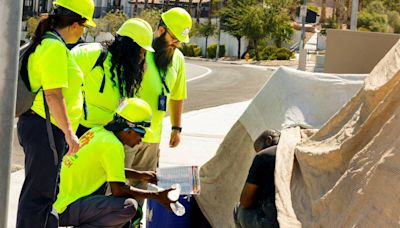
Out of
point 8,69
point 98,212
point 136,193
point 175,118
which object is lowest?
point 98,212

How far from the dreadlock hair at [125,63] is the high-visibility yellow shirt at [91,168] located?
60cm

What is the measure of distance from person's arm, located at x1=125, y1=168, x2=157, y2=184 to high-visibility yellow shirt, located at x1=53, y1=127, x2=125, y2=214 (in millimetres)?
394

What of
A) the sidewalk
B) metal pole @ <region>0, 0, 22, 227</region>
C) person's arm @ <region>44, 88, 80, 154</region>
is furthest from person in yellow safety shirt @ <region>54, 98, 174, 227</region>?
the sidewalk

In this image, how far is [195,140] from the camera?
38.8 feet

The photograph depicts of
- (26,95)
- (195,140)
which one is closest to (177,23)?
(26,95)

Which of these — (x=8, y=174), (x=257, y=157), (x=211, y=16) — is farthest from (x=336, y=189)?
(x=211, y=16)

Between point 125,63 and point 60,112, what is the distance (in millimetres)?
1066

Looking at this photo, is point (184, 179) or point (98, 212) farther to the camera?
point (184, 179)

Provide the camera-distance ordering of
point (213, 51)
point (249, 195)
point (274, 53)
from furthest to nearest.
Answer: point (213, 51), point (274, 53), point (249, 195)

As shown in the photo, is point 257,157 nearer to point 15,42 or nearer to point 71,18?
point 71,18

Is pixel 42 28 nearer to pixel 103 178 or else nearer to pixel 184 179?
pixel 103 178

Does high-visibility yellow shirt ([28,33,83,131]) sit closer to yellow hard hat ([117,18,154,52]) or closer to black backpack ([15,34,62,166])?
black backpack ([15,34,62,166])

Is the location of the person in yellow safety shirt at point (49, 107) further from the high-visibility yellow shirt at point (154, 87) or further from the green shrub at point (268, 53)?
the green shrub at point (268, 53)

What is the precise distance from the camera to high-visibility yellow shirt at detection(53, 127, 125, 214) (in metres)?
4.65
